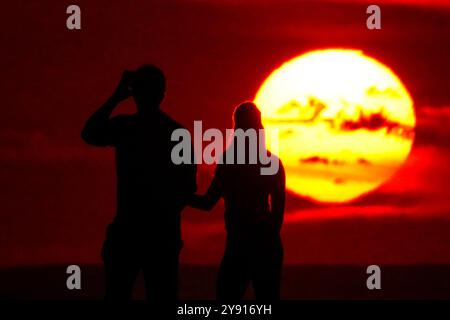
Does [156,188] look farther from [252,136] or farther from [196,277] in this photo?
[196,277]

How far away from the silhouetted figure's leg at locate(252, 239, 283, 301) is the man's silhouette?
869mm

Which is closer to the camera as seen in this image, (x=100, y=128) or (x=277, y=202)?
(x=100, y=128)

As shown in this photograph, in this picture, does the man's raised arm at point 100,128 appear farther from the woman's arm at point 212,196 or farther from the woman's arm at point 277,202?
the woman's arm at point 277,202

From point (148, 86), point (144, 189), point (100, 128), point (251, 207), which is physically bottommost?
point (251, 207)

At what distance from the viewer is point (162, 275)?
261 inches

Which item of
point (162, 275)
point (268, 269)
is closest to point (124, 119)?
point (162, 275)

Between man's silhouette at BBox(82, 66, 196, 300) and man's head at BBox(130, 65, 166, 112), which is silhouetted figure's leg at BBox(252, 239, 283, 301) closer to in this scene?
man's silhouette at BBox(82, 66, 196, 300)

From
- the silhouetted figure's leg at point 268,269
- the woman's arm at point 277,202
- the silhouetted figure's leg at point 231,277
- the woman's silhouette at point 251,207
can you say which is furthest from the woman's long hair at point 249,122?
the silhouetted figure's leg at point 231,277

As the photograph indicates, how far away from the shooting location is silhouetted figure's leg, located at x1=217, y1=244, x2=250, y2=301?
744 cm

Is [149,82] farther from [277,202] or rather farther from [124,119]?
[277,202]

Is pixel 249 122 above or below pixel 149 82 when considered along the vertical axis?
below

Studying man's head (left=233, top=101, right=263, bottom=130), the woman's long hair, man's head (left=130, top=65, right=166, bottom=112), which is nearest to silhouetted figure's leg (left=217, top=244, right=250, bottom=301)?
the woman's long hair

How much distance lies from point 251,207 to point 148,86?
3.81 feet
